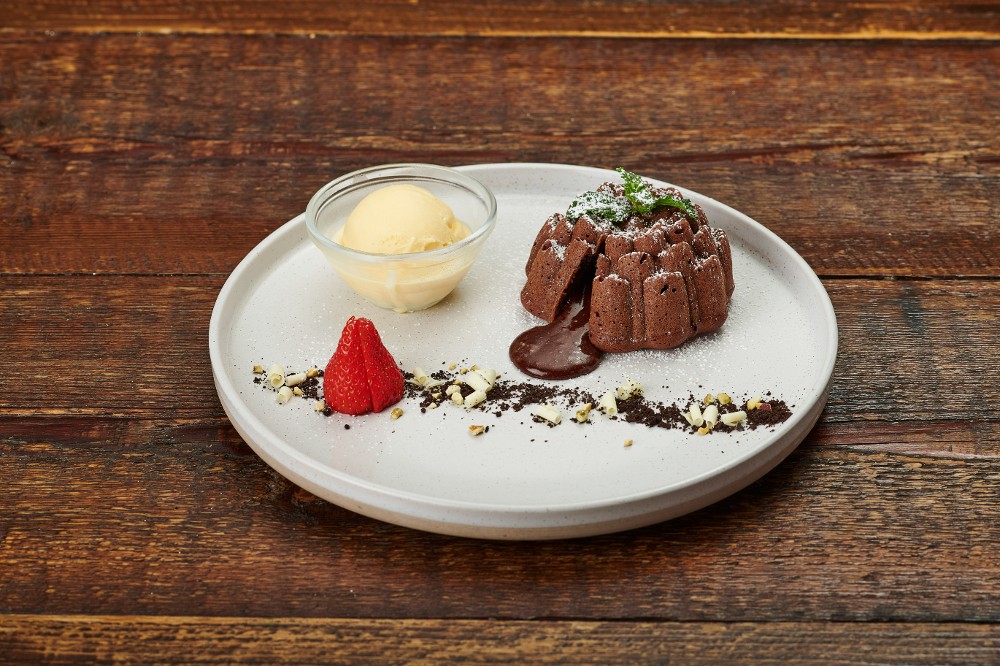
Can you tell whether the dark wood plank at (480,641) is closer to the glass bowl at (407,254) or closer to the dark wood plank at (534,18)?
the glass bowl at (407,254)

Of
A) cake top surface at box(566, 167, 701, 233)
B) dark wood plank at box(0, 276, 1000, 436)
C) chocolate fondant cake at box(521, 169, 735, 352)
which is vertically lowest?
dark wood plank at box(0, 276, 1000, 436)

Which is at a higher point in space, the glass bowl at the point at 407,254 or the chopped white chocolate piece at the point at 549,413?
the glass bowl at the point at 407,254

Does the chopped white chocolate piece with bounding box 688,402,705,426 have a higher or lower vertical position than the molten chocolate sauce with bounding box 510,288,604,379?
higher

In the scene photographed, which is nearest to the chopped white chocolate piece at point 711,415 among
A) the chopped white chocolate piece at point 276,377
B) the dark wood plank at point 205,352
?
the dark wood plank at point 205,352

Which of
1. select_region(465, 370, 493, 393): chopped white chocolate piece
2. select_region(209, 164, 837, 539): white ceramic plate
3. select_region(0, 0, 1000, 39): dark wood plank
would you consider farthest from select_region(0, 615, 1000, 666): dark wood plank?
select_region(0, 0, 1000, 39): dark wood plank

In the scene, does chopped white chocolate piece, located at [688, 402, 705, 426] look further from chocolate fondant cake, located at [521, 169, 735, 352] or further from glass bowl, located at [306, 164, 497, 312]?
glass bowl, located at [306, 164, 497, 312]

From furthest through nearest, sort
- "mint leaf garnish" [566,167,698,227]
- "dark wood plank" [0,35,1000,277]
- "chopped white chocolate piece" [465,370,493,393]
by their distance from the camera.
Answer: "dark wood plank" [0,35,1000,277], "mint leaf garnish" [566,167,698,227], "chopped white chocolate piece" [465,370,493,393]

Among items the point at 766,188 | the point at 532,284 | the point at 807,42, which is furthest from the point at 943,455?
the point at 807,42
